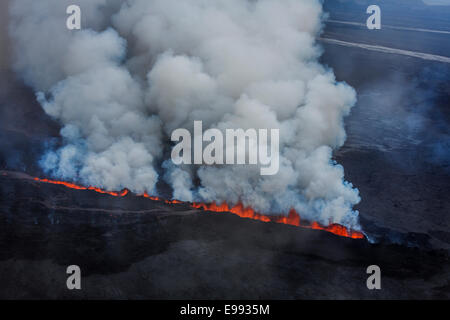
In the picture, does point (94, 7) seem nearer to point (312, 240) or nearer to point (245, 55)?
point (245, 55)

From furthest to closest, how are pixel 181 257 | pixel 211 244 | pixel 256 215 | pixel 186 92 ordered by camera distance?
pixel 186 92, pixel 256 215, pixel 211 244, pixel 181 257

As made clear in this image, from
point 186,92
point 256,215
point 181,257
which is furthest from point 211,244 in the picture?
point 186,92

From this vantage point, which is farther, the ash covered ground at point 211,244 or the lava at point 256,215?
the lava at point 256,215

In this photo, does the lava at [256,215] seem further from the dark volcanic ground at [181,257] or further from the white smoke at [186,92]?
the dark volcanic ground at [181,257]

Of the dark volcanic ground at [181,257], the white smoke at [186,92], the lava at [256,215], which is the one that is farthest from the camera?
the white smoke at [186,92]

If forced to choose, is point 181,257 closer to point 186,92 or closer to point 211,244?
point 211,244

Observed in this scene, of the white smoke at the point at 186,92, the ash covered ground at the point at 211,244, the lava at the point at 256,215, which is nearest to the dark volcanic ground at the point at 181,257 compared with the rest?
the ash covered ground at the point at 211,244

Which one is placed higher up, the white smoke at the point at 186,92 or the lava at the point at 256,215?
the white smoke at the point at 186,92
